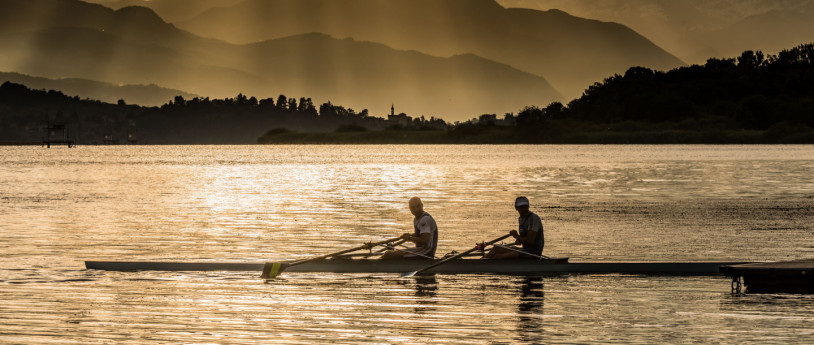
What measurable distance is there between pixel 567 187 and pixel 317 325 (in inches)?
2715

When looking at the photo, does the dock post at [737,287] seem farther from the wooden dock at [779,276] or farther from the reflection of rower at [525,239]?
the reflection of rower at [525,239]

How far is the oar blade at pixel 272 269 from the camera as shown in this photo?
2966cm

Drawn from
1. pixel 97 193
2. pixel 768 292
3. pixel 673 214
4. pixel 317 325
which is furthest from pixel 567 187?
pixel 317 325

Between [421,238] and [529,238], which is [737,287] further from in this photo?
[421,238]

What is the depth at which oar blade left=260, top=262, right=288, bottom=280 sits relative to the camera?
97.3 feet

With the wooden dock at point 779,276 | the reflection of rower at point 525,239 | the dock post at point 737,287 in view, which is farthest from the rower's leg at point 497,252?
the wooden dock at point 779,276

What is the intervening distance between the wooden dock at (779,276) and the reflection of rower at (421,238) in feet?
26.3

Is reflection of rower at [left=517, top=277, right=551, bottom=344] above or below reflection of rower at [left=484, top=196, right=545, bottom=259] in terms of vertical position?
below

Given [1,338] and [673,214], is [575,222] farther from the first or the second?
[1,338]

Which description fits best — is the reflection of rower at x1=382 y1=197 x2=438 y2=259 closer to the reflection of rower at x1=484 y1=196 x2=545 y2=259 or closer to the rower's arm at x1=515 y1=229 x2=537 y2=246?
the reflection of rower at x1=484 y1=196 x2=545 y2=259

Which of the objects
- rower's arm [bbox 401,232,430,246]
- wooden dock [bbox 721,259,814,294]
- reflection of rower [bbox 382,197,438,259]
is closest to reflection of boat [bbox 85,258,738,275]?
reflection of rower [bbox 382,197,438,259]

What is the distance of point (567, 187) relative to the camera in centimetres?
8988

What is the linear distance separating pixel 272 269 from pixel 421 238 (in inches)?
170

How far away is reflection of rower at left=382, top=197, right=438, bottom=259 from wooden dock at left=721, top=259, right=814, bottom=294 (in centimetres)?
803
